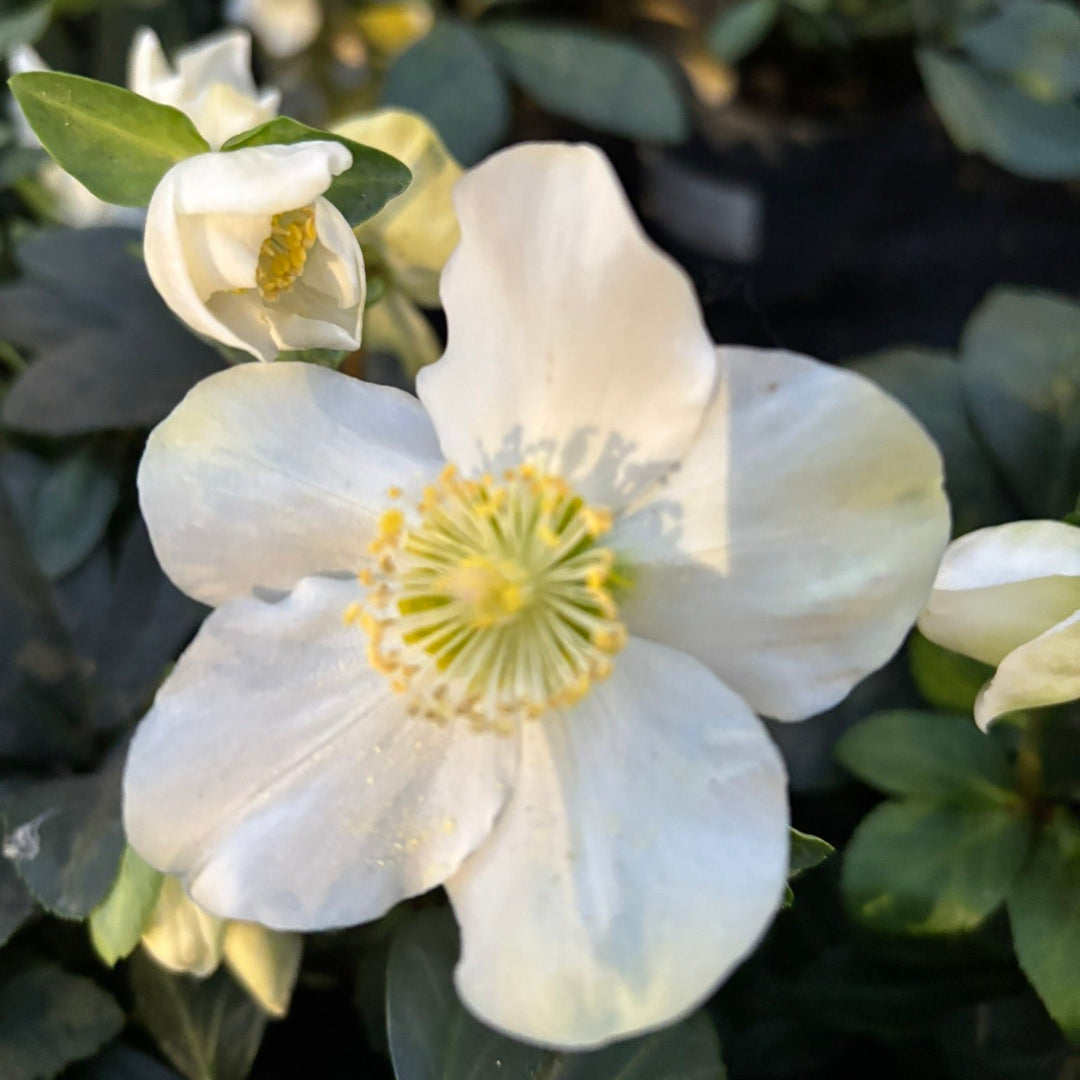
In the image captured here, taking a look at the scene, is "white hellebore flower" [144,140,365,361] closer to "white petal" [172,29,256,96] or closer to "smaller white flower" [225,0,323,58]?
"white petal" [172,29,256,96]

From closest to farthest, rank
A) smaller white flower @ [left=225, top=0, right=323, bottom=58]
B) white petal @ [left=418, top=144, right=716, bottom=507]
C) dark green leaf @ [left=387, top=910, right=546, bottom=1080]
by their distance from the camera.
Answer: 1. white petal @ [left=418, top=144, right=716, bottom=507]
2. dark green leaf @ [left=387, top=910, right=546, bottom=1080]
3. smaller white flower @ [left=225, top=0, right=323, bottom=58]

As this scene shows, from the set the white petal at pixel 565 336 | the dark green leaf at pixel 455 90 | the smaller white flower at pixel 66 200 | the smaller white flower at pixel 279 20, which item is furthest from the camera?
the smaller white flower at pixel 279 20

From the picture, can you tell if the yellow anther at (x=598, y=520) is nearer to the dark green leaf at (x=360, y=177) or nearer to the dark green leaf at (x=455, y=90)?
the dark green leaf at (x=360, y=177)

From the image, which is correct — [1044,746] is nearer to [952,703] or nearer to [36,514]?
[952,703]

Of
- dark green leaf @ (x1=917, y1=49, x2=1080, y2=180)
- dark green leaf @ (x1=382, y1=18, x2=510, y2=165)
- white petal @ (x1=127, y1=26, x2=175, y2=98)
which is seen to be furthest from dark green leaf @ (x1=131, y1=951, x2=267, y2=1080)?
dark green leaf @ (x1=917, y1=49, x2=1080, y2=180)

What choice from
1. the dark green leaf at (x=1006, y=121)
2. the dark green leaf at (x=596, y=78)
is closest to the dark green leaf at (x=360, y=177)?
the dark green leaf at (x=596, y=78)

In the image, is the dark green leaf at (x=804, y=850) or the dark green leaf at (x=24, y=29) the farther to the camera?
the dark green leaf at (x=24, y=29)
